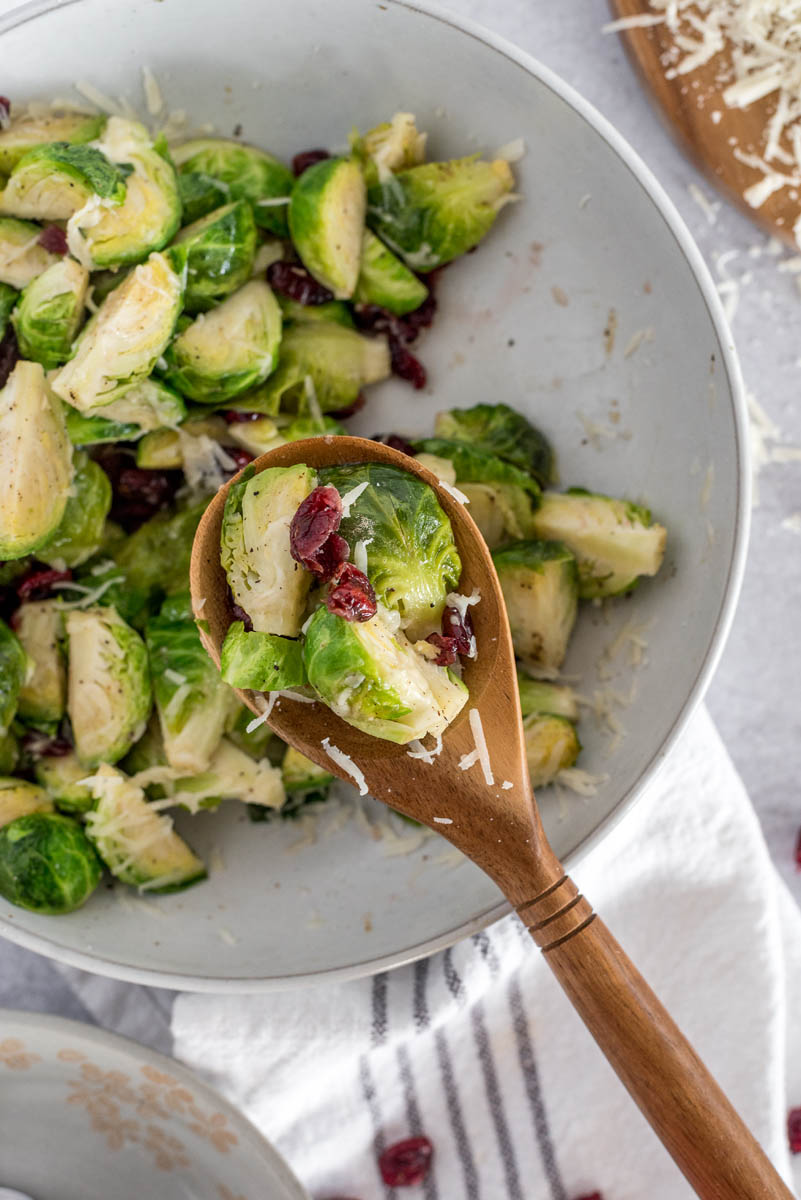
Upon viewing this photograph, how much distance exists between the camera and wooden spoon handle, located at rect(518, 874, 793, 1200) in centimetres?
172

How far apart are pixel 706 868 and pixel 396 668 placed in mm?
1281

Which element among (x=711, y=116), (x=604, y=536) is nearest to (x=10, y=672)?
(x=604, y=536)

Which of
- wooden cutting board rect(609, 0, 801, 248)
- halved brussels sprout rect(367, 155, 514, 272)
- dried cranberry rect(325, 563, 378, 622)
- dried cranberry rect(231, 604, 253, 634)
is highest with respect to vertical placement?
wooden cutting board rect(609, 0, 801, 248)

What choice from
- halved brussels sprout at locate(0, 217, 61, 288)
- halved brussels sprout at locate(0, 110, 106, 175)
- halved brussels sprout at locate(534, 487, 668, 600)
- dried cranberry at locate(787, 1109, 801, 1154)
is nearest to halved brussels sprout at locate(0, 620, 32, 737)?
halved brussels sprout at locate(0, 217, 61, 288)

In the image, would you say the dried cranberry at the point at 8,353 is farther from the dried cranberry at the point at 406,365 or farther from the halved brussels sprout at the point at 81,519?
the dried cranberry at the point at 406,365

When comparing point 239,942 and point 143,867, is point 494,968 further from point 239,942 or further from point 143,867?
point 143,867

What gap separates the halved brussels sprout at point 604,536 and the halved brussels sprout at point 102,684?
872 millimetres

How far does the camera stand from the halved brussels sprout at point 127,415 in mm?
2203

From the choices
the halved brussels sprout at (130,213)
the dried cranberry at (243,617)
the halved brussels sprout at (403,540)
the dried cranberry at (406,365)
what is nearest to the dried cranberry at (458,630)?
the halved brussels sprout at (403,540)

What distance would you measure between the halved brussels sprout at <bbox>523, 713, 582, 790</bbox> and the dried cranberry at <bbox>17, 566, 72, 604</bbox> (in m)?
1.00

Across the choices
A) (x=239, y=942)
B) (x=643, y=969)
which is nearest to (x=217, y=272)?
→ (x=239, y=942)

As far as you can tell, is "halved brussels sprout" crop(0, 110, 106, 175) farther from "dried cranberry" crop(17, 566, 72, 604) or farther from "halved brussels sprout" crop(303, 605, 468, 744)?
"halved brussels sprout" crop(303, 605, 468, 744)

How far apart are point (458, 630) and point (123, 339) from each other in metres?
0.84

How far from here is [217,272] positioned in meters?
2.23
